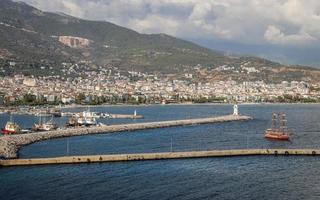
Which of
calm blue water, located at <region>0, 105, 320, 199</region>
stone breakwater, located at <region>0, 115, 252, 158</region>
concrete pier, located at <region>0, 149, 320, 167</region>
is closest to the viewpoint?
calm blue water, located at <region>0, 105, 320, 199</region>

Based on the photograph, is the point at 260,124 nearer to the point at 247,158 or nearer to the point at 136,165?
the point at 247,158

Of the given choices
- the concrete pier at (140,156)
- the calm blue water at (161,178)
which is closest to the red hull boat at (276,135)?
the calm blue water at (161,178)

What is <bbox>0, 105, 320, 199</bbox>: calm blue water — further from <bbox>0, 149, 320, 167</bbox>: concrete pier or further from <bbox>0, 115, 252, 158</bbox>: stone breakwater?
<bbox>0, 115, 252, 158</bbox>: stone breakwater

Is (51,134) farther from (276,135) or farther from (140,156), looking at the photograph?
(276,135)

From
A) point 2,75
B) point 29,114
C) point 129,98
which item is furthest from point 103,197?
point 2,75

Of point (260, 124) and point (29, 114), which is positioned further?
point (29, 114)

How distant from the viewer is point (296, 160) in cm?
4516

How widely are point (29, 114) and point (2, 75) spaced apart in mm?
87386

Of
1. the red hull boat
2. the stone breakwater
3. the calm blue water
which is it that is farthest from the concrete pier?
Answer: the red hull boat

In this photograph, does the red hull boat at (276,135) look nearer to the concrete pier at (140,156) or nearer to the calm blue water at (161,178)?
the calm blue water at (161,178)

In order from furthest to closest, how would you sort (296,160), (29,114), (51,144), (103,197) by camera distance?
1. (29,114)
2. (51,144)
3. (296,160)
4. (103,197)

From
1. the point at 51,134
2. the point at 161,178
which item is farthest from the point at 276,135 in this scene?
the point at 161,178

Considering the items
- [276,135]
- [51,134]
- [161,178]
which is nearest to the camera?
[161,178]

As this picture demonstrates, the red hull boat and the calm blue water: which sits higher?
the red hull boat
